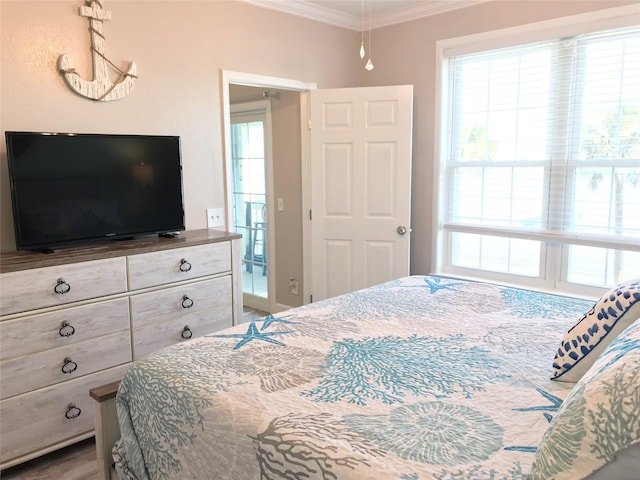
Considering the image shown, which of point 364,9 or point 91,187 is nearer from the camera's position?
point 91,187

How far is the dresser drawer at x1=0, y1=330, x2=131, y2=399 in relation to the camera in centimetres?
226

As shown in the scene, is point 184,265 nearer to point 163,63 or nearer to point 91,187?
point 91,187

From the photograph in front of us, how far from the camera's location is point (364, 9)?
158 inches

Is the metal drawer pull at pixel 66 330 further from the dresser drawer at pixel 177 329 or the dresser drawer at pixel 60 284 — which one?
the dresser drawer at pixel 177 329

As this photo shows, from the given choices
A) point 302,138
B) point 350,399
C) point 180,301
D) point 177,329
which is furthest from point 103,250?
point 302,138

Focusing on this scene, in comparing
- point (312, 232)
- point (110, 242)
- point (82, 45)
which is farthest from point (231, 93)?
point (110, 242)

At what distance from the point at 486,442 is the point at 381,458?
0.27 m

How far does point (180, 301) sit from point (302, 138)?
190 cm

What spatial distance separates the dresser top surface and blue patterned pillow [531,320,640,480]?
2180mm

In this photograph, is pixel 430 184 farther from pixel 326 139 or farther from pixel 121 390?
pixel 121 390

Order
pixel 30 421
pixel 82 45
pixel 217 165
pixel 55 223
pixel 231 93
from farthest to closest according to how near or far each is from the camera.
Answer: pixel 231 93 → pixel 217 165 → pixel 82 45 → pixel 55 223 → pixel 30 421

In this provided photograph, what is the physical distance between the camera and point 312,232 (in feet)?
13.7

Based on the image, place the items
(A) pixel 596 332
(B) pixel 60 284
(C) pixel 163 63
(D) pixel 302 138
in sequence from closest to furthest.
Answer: (A) pixel 596 332 → (B) pixel 60 284 → (C) pixel 163 63 → (D) pixel 302 138

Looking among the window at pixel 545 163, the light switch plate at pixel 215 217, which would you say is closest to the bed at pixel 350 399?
the window at pixel 545 163
